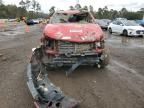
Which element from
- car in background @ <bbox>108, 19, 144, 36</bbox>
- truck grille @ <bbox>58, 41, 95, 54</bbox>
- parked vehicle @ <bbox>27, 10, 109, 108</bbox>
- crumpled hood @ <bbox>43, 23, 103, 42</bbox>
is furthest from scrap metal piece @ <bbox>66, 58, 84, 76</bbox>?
car in background @ <bbox>108, 19, 144, 36</bbox>

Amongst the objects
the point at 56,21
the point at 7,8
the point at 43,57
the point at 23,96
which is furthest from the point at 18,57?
the point at 7,8

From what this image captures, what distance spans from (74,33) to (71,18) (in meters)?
2.28

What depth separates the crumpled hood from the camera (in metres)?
9.00

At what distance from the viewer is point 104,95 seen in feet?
22.6

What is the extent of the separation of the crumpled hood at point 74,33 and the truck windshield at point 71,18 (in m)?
Result: 1.33

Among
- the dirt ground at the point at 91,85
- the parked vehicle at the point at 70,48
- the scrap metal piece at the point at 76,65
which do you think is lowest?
the dirt ground at the point at 91,85

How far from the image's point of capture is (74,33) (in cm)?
918

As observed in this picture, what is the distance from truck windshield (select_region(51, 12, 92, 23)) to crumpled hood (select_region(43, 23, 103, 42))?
4.35 feet

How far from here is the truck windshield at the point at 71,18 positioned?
11.1m

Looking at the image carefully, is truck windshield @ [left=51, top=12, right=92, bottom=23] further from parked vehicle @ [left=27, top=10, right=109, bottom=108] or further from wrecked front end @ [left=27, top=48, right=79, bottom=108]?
wrecked front end @ [left=27, top=48, right=79, bottom=108]

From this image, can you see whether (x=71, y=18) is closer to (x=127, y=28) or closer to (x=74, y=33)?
(x=74, y=33)

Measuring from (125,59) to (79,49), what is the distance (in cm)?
361

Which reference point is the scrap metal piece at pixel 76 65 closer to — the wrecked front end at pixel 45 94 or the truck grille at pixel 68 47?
the truck grille at pixel 68 47

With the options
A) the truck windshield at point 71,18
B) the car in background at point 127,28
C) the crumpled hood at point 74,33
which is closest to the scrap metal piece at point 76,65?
the crumpled hood at point 74,33
